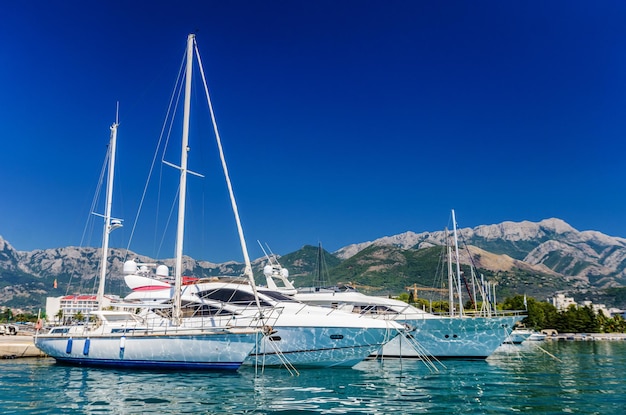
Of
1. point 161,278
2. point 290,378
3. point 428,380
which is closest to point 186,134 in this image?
point 161,278

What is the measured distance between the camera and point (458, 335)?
3103 centimetres

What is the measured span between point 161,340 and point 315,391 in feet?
28.7

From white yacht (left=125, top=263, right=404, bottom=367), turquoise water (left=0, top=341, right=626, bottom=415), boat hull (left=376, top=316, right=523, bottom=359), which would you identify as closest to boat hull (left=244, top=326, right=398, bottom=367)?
white yacht (left=125, top=263, right=404, bottom=367)

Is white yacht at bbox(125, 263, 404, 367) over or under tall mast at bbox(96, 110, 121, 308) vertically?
under

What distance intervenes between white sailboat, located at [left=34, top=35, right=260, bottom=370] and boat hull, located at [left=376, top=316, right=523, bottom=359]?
540 inches

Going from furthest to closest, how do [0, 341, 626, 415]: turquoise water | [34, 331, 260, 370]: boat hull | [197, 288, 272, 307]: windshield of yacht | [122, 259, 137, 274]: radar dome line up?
1. [122, 259, 137, 274]: radar dome
2. [197, 288, 272, 307]: windshield of yacht
3. [34, 331, 260, 370]: boat hull
4. [0, 341, 626, 415]: turquoise water

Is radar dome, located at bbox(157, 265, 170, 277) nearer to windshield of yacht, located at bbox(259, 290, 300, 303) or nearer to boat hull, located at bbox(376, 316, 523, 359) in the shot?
windshield of yacht, located at bbox(259, 290, 300, 303)

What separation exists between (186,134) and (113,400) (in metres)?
13.9

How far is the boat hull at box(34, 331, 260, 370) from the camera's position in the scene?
2152cm

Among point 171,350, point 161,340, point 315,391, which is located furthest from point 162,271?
point 315,391

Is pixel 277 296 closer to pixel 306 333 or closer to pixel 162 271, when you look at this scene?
pixel 306 333

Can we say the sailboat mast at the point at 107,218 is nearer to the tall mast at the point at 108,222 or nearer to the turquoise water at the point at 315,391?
the tall mast at the point at 108,222

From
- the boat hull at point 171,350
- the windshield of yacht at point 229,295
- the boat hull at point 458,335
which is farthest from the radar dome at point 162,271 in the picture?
the boat hull at point 458,335

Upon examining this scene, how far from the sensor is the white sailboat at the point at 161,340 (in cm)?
2164
